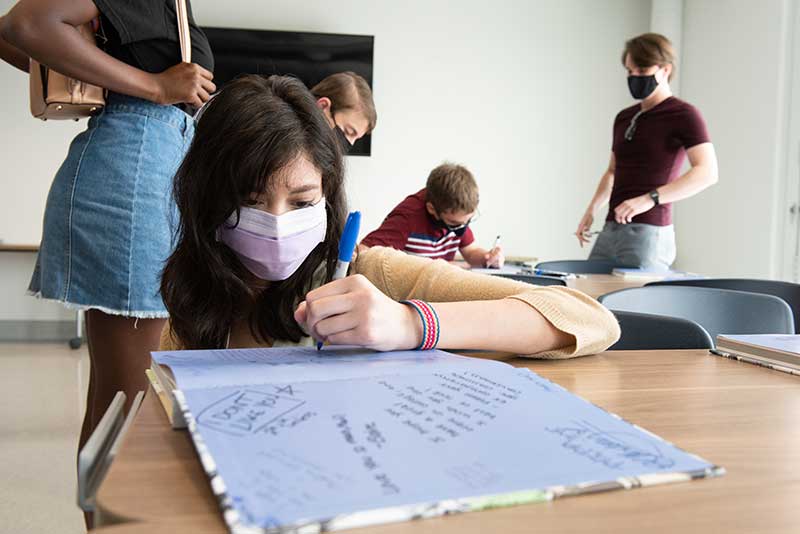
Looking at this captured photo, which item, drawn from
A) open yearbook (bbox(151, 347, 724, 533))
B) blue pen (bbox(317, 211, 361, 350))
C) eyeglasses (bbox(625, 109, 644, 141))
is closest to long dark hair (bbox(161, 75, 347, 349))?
blue pen (bbox(317, 211, 361, 350))

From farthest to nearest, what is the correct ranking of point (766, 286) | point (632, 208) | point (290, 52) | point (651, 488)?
point (290, 52) → point (632, 208) → point (766, 286) → point (651, 488)

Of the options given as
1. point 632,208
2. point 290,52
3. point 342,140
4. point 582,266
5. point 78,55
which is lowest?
point 582,266

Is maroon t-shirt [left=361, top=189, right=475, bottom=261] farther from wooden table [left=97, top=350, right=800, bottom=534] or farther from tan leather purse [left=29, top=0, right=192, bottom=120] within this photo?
wooden table [left=97, top=350, right=800, bottom=534]

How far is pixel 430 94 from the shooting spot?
5.41m

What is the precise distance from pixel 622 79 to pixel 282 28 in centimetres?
259

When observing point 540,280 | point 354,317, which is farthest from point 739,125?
point 354,317

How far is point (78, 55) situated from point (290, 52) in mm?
4110

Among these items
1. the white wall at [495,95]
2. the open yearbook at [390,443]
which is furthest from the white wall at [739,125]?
the open yearbook at [390,443]

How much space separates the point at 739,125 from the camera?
4785 millimetres

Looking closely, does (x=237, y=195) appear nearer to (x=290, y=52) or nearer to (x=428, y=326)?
(x=428, y=326)

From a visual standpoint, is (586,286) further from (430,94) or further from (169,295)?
(430,94)

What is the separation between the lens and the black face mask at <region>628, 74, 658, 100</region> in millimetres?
2810

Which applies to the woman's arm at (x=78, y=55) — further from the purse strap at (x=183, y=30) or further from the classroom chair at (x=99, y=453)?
the classroom chair at (x=99, y=453)

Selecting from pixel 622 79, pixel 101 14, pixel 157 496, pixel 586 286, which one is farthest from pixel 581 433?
pixel 622 79
